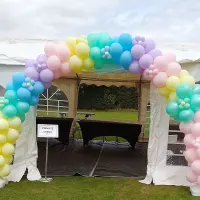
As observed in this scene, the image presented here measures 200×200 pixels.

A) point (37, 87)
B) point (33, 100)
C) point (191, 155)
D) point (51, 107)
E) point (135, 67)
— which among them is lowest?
point (191, 155)

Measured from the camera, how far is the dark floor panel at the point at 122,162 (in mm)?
6731

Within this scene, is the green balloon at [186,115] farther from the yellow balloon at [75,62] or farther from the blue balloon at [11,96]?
the blue balloon at [11,96]

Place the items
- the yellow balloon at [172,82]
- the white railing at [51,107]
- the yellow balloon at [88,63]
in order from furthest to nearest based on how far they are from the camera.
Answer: the white railing at [51,107]
the yellow balloon at [88,63]
the yellow balloon at [172,82]

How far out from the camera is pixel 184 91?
5.29 m

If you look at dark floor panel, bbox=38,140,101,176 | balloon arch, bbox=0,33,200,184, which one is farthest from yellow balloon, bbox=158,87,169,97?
dark floor panel, bbox=38,140,101,176

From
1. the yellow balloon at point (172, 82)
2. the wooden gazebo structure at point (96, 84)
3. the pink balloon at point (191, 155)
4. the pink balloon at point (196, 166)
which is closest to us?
the pink balloon at point (196, 166)

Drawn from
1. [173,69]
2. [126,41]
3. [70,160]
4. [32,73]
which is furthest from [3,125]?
[173,69]

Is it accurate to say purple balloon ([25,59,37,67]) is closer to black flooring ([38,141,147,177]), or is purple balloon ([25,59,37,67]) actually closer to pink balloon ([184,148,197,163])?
black flooring ([38,141,147,177])

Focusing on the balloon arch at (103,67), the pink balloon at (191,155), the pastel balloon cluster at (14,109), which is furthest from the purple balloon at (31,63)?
the pink balloon at (191,155)

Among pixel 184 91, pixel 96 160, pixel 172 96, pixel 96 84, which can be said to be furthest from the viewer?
pixel 96 84

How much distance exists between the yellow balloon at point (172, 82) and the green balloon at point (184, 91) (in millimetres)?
88

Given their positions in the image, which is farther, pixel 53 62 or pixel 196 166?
pixel 53 62

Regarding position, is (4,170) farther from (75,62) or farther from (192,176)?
(192,176)

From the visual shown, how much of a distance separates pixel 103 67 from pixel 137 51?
71 cm
